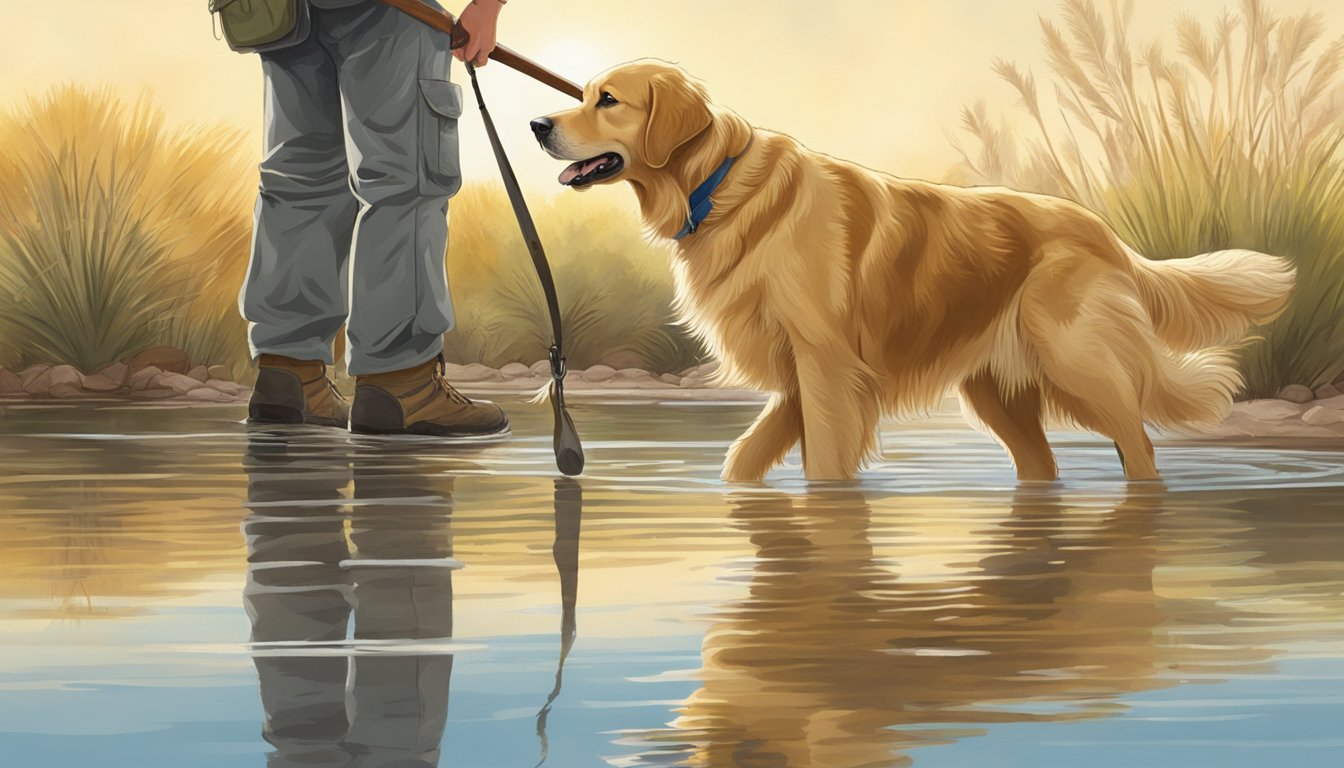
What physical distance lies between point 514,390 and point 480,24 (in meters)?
4.45

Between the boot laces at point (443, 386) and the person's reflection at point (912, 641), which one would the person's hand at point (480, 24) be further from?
the person's reflection at point (912, 641)

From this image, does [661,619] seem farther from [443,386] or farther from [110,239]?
[110,239]

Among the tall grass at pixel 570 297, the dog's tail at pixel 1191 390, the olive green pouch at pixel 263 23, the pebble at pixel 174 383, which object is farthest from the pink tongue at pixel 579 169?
the tall grass at pixel 570 297

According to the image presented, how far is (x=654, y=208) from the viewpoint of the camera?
5168 mm

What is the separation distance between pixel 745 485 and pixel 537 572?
1835 mm

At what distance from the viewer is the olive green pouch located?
5770 millimetres

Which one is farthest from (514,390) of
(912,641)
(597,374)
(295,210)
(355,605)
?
(912,641)

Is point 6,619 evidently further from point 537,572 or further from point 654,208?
point 654,208

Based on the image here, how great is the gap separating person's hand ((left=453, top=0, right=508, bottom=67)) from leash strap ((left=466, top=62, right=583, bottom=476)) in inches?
3.1

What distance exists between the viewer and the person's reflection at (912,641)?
77.2 inches

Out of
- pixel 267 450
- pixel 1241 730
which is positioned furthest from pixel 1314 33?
pixel 1241 730

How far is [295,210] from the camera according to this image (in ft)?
20.2

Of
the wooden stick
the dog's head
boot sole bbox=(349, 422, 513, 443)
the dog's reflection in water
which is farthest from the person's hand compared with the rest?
the dog's reflection in water

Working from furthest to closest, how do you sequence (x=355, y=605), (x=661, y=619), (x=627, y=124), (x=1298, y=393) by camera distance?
1. (x=1298, y=393)
2. (x=627, y=124)
3. (x=355, y=605)
4. (x=661, y=619)
